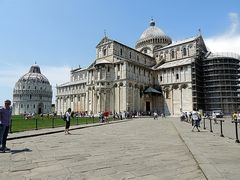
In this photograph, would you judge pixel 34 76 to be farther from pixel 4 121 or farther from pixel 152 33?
pixel 4 121

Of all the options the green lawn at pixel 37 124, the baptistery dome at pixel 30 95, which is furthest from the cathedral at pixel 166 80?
the baptistery dome at pixel 30 95

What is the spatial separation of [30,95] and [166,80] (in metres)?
79.8

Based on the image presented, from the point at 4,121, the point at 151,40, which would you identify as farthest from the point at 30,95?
the point at 4,121

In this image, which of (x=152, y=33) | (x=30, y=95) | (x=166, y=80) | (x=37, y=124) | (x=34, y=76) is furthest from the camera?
(x=34, y=76)

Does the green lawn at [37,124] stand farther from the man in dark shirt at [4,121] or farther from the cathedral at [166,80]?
the cathedral at [166,80]

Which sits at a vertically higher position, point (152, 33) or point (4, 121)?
point (152, 33)

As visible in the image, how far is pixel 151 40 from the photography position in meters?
66.0

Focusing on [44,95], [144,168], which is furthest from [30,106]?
[144,168]

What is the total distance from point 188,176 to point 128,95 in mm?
44576

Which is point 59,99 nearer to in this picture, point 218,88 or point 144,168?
point 218,88

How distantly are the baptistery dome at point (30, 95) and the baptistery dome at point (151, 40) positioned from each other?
220 feet

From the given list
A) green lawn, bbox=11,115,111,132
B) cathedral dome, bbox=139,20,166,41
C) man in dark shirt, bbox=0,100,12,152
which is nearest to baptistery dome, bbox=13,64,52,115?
cathedral dome, bbox=139,20,166,41

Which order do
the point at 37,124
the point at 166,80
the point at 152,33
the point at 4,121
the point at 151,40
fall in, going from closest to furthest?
the point at 4,121
the point at 37,124
the point at 166,80
the point at 151,40
the point at 152,33

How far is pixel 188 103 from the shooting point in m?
52.0
